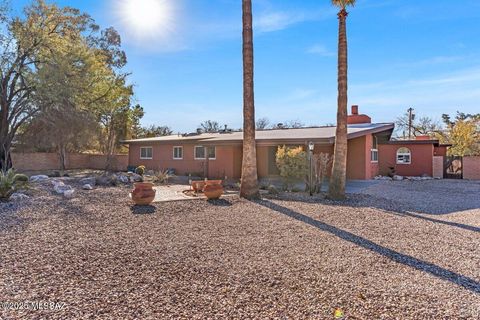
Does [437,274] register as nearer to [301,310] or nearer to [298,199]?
[301,310]

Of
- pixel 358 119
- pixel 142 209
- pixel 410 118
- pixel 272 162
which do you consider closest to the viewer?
pixel 142 209

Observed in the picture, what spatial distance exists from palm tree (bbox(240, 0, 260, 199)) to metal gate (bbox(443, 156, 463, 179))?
625 inches

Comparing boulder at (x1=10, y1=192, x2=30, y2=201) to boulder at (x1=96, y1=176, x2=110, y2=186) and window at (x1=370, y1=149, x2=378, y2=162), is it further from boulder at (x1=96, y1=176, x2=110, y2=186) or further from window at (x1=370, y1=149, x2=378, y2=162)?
window at (x1=370, y1=149, x2=378, y2=162)

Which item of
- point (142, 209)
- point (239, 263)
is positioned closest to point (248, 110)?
point (142, 209)

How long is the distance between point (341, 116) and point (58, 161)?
25.7m

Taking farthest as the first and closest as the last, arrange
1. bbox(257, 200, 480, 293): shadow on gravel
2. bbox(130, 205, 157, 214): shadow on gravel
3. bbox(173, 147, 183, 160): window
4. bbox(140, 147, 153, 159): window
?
bbox(140, 147, 153, 159): window → bbox(173, 147, 183, 160): window → bbox(130, 205, 157, 214): shadow on gravel → bbox(257, 200, 480, 293): shadow on gravel

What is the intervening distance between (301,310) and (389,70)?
2076cm

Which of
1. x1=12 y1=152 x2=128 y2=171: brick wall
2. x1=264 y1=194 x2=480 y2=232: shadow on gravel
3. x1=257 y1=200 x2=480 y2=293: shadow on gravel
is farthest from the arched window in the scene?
x1=12 y1=152 x2=128 y2=171: brick wall

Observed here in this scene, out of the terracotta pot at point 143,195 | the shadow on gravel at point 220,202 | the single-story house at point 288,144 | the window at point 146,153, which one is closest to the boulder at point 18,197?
the terracotta pot at point 143,195

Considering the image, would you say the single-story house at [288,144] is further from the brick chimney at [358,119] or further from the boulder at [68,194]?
the boulder at [68,194]

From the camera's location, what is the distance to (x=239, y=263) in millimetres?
4738

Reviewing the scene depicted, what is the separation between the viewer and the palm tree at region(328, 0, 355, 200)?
11023 millimetres

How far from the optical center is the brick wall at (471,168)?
19734mm

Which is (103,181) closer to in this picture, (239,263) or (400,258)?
(239,263)
